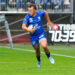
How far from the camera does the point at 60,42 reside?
34750 mm

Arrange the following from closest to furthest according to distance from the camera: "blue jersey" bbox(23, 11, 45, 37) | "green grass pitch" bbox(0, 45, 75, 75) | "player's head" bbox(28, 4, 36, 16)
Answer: "green grass pitch" bbox(0, 45, 75, 75) → "player's head" bbox(28, 4, 36, 16) → "blue jersey" bbox(23, 11, 45, 37)

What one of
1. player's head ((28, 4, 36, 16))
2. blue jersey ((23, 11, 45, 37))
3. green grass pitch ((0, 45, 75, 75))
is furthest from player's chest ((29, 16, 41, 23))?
green grass pitch ((0, 45, 75, 75))

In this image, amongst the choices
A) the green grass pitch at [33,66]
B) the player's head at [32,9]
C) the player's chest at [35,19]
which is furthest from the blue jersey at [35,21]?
the green grass pitch at [33,66]

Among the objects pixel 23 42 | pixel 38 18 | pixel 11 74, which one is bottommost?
pixel 23 42

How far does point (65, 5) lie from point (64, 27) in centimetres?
576

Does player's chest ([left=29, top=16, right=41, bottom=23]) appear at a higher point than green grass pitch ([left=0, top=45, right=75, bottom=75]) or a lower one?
higher

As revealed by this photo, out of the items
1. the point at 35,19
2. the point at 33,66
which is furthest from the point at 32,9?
the point at 33,66

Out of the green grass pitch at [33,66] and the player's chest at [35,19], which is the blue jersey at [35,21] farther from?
the green grass pitch at [33,66]

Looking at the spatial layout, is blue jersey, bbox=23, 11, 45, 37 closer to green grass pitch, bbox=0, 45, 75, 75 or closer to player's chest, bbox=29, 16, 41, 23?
player's chest, bbox=29, 16, 41, 23

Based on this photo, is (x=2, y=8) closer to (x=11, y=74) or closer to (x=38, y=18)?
(x=38, y=18)

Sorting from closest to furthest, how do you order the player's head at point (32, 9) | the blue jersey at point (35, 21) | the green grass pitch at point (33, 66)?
the green grass pitch at point (33, 66)
the player's head at point (32, 9)
the blue jersey at point (35, 21)

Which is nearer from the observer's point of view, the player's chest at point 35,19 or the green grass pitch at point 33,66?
the green grass pitch at point 33,66

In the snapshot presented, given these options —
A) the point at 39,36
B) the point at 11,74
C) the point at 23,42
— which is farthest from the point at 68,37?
the point at 11,74

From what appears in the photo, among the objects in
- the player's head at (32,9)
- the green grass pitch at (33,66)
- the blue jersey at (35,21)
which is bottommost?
the green grass pitch at (33,66)
